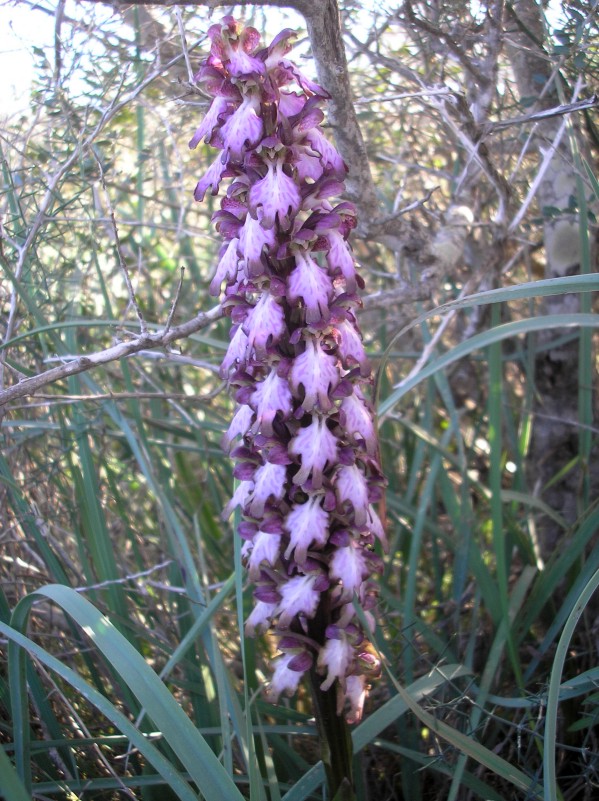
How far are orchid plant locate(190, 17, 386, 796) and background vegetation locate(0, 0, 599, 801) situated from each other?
0.12 meters

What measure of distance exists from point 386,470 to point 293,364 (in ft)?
4.42

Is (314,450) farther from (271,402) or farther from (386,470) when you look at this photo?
(386,470)

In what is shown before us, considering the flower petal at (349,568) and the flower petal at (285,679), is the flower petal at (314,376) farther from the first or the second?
the flower petal at (285,679)

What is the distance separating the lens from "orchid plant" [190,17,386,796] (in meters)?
1.08

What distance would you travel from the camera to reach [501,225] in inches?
76.5

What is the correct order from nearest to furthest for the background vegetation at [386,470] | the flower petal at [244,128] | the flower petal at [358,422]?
the flower petal at [244,128]
the flower petal at [358,422]
the background vegetation at [386,470]

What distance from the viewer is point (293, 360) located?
3.66 ft

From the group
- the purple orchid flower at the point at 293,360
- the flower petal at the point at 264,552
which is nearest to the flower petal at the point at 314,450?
the purple orchid flower at the point at 293,360

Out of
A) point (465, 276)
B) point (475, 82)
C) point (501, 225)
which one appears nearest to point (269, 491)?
point (501, 225)

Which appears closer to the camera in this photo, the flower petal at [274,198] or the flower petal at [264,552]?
the flower petal at [274,198]

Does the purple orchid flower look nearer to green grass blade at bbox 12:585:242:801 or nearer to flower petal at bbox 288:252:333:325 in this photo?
flower petal at bbox 288:252:333:325

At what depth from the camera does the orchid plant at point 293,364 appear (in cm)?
108

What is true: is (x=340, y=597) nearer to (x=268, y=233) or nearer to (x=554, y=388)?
(x=268, y=233)

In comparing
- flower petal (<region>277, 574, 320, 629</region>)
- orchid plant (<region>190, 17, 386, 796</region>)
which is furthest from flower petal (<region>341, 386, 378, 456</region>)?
flower petal (<region>277, 574, 320, 629</region>)
